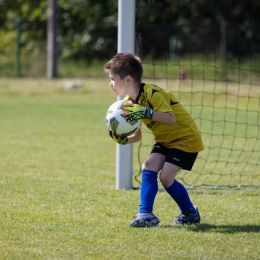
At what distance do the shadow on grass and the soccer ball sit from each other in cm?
94

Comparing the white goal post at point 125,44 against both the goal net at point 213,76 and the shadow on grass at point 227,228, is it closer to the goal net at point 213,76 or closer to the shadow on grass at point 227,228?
the goal net at point 213,76

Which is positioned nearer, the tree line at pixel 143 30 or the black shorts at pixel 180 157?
the black shorts at pixel 180 157

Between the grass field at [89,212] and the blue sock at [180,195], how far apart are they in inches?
7.6

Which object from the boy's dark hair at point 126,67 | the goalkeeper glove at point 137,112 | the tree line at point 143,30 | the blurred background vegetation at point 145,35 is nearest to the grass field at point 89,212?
the goalkeeper glove at point 137,112

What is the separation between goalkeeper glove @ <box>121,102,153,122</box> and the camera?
177 inches

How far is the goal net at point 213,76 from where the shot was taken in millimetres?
8205

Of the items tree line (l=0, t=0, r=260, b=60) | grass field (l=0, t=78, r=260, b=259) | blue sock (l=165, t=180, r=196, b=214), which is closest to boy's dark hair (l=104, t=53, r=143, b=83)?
blue sock (l=165, t=180, r=196, b=214)

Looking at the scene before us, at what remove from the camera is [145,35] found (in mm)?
22484

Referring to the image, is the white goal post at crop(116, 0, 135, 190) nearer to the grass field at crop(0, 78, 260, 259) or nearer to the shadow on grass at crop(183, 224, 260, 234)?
the grass field at crop(0, 78, 260, 259)

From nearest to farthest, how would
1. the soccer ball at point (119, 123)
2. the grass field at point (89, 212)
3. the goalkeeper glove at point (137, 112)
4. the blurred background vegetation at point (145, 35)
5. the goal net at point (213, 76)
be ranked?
the grass field at point (89, 212)
the goalkeeper glove at point (137, 112)
the soccer ball at point (119, 123)
the goal net at point (213, 76)
the blurred background vegetation at point (145, 35)

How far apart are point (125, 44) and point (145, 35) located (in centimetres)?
1647

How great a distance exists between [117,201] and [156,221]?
1.07m

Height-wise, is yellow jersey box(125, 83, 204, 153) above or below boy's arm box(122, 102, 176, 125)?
below

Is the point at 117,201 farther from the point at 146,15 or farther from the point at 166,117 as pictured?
the point at 146,15
